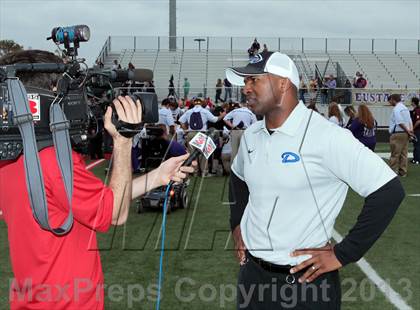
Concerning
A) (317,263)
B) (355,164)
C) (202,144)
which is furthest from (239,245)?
(355,164)

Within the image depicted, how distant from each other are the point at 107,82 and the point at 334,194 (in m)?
1.27

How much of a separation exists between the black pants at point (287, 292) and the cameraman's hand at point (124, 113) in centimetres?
120

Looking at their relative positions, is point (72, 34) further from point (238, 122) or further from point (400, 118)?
point (400, 118)

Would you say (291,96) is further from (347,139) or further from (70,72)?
(70,72)

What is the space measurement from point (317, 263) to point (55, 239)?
1270 mm

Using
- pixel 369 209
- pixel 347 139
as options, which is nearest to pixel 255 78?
pixel 347 139

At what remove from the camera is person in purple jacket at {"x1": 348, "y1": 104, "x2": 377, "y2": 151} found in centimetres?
1139

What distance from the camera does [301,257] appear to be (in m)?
2.86

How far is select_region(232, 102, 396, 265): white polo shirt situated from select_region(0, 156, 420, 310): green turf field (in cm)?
225

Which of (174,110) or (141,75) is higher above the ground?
(141,75)

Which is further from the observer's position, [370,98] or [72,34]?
[370,98]

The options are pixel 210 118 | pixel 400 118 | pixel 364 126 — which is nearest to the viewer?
pixel 364 126

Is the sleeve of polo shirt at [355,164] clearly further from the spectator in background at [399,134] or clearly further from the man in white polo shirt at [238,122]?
A: the spectator in background at [399,134]

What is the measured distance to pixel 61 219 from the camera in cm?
216
